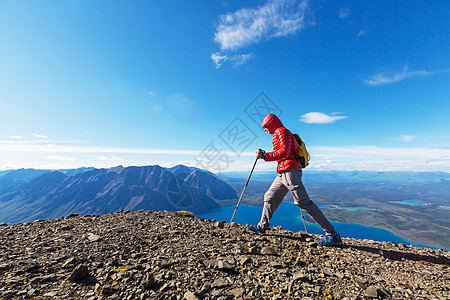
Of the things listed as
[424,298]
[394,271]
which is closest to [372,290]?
[424,298]

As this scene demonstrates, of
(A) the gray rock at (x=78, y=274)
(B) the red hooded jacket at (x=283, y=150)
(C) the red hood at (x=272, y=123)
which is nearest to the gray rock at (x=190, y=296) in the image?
(A) the gray rock at (x=78, y=274)

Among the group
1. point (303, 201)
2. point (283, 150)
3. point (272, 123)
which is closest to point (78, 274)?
point (303, 201)

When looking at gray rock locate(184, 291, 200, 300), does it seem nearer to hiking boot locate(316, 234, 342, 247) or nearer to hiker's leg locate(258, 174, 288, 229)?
hiker's leg locate(258, 174, 288, 229)

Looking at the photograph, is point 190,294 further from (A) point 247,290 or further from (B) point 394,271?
(B) point 394,271

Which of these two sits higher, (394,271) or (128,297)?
(128,297)

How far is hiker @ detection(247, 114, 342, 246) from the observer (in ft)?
18.4

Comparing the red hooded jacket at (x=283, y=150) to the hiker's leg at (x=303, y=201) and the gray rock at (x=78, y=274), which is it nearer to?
the hiker's leg at (x=303, y=201)

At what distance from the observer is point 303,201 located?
5703 mm

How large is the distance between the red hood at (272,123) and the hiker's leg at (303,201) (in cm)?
173

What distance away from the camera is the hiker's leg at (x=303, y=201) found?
18.2 ft

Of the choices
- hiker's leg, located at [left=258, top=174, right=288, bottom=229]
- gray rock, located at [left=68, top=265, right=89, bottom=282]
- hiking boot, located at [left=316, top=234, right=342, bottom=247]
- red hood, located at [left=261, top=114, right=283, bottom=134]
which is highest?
red hood, located at [left=261, top=114, right=283, bottom=134]

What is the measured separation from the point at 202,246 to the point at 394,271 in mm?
4434

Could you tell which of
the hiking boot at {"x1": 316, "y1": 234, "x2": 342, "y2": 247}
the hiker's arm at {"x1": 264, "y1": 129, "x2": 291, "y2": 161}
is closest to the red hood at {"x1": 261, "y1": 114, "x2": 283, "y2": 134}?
the hiker's arm at {"x1": 264, "y1": 129, "x2": 291, "y2": 161}

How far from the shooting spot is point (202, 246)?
15.8 ft
